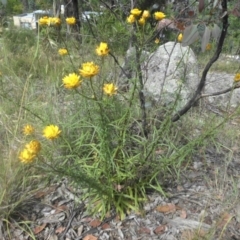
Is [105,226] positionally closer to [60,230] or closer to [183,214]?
[60,230]

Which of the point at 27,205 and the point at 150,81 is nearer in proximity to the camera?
the point at 27,205

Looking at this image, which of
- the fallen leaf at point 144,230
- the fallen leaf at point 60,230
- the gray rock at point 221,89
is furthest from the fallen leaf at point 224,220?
the gray rock at point 221,89

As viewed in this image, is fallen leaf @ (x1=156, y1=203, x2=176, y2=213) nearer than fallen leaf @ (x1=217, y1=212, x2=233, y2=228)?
No

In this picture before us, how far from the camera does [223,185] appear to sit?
5.63 feet

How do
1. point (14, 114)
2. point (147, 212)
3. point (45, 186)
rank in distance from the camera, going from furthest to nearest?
1. point (14, 114)
2. point (45, 186)
3. point (147, 212)

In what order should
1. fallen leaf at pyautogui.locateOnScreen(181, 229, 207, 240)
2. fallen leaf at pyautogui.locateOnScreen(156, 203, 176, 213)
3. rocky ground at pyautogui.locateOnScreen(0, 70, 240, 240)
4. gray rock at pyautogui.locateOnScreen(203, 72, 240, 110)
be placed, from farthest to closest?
gray rock at pyautogui.locateOnScreen(203, 72, 240, 110) → fallen leaf at pyautogui.locateOnScreen(156, 203, 176, 213) → rocky ground at pyautogui.locateOnScreen(0, 70, 240, 240) → fallen leaf at pyautogui.locateOnScreen(181, 229, 207, 240)

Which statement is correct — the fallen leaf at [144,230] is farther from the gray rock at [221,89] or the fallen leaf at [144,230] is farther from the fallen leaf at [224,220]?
the gray rock at [221,89]

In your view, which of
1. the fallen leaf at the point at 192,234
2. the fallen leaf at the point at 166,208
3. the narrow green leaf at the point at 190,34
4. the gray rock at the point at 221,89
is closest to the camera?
the narrow green leaf at the point at 190,34

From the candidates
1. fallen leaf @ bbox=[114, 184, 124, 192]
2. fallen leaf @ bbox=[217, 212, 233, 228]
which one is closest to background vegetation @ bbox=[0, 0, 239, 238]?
fallen leaf @ bbox=[114, 184, 124, 192]

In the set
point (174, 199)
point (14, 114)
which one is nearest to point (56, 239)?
point (174, 199)

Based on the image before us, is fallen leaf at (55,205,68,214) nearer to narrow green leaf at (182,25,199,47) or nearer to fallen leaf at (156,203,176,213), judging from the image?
fallen leaf at (156,203,176,213)

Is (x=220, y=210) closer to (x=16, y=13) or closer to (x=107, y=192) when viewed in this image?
(x=107, y=192)

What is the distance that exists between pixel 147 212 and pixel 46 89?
1335 mm

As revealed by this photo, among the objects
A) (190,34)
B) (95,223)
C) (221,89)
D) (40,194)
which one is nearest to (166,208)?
(95,223)
